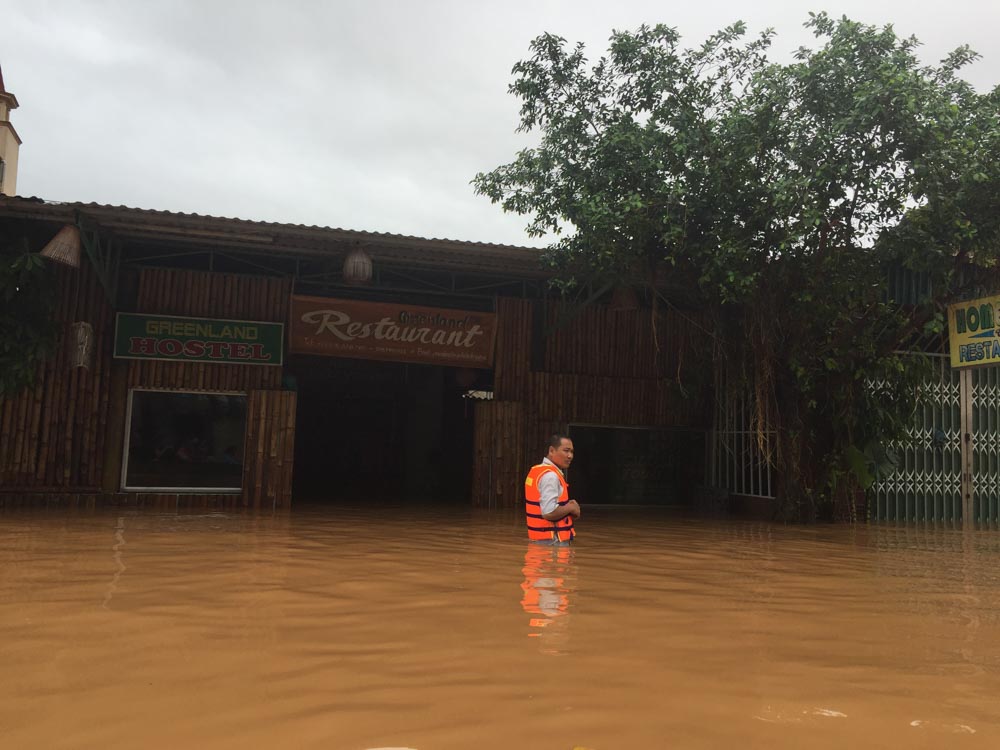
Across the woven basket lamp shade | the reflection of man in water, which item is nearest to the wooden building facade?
the woven basket lamp shade

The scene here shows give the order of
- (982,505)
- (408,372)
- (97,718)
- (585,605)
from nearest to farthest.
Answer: (97,718), (585,605), (982,505), (408,372)

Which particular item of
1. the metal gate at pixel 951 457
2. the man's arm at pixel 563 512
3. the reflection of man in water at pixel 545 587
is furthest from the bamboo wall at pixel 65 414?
the metal gate at pixel 951 457

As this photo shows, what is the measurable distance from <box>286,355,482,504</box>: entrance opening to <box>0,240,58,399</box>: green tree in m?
5.72

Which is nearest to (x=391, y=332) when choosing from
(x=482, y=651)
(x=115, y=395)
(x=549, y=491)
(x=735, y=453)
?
(x=115, y=395)

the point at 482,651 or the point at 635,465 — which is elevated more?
the point at 635,465

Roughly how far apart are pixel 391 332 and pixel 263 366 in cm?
188

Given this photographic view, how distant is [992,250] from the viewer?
379 inches

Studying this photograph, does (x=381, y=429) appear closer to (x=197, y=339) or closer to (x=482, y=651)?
(x=197, y=339)

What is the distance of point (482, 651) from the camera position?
310 centimetres

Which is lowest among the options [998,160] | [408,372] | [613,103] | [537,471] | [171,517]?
[171,517]

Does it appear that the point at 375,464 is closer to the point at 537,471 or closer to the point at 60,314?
the point at 60,314

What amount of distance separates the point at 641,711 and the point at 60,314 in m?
10.9

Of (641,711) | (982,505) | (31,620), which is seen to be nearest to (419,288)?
(982,505)

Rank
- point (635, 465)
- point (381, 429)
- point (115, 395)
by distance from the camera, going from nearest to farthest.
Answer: point (115, 395) < point (635, 465) < point (381, 429)
